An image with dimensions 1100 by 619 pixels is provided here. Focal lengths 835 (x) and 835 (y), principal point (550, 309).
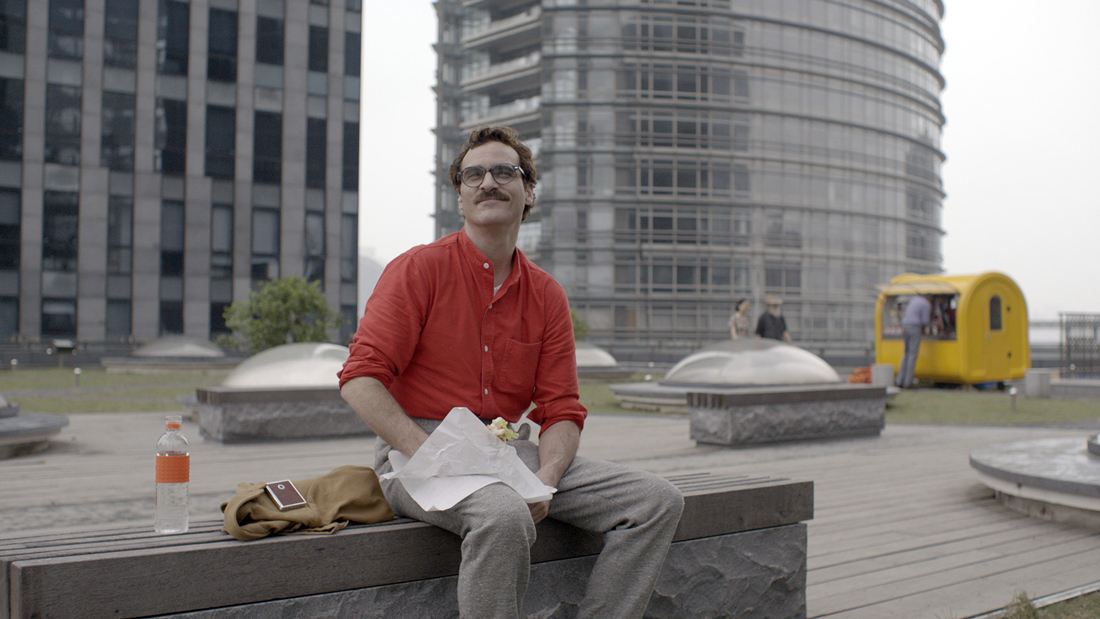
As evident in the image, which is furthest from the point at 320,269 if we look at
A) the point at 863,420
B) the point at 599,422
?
the point at 863,420

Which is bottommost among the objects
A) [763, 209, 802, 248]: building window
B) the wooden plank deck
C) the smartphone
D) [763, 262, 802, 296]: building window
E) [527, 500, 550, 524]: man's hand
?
the wooden plank deck

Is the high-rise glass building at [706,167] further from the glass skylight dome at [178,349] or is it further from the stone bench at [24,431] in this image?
the stone bench at [24,431]

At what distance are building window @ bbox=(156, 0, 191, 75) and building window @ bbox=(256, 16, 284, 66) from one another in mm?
3246

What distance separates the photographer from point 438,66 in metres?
60.6

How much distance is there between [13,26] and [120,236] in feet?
33.9

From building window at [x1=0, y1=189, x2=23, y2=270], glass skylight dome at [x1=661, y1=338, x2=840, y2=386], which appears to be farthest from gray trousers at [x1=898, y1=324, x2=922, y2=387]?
building window at [x1=0, y1=189, x2=23, y2=270]

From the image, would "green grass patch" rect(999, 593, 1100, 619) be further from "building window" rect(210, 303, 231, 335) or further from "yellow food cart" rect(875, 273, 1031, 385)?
"building window" rect(210, 303, 231, 335)

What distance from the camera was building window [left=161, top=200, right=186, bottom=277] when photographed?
40.3 m

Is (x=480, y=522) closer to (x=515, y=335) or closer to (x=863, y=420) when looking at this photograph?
(x=515, y=335)

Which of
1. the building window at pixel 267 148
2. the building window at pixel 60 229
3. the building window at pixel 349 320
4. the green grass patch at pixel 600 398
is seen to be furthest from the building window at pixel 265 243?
the green grass patch at pixel 600 398

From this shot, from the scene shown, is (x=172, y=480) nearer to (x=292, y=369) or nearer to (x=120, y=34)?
(x=292, y=369)

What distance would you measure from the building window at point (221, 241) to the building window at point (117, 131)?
433 centimetres

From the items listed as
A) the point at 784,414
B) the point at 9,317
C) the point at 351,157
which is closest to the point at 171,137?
the point at 351,157

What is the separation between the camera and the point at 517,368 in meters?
3.16
